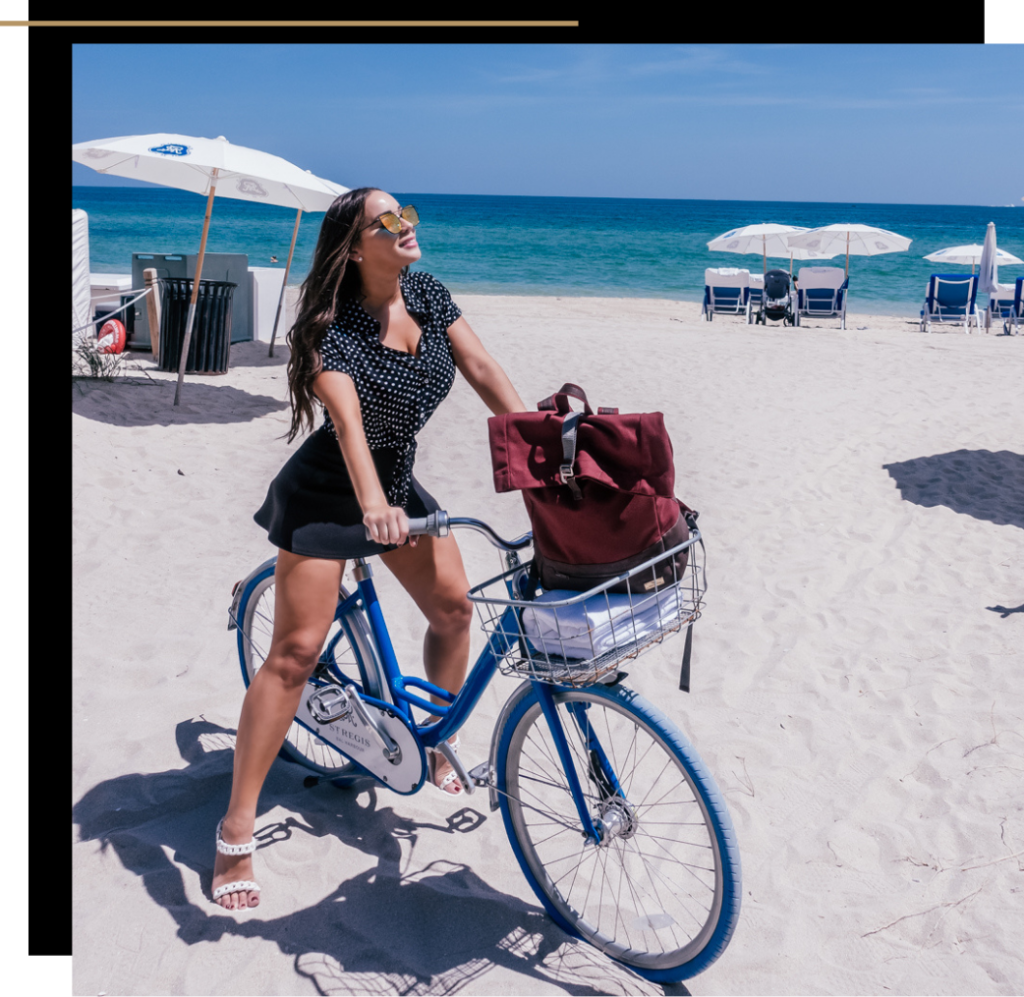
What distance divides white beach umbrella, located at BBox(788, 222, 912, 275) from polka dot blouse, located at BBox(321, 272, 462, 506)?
18.9 m

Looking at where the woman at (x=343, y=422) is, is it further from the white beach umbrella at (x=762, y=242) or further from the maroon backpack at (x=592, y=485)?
the white beach umbrella at (x=762, y=242)

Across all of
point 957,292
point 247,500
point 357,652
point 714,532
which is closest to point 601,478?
point 357,652

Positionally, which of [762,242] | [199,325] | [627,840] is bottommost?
[627,840]

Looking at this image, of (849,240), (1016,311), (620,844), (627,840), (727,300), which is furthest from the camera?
(849,240)

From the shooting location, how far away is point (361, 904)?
2666mm

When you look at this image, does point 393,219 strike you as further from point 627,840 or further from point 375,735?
point 627,840

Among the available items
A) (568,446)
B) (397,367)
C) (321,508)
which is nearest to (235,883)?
(321,508)

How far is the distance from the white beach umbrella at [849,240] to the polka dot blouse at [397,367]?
1893 cm

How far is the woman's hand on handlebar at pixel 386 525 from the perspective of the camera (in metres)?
2.18

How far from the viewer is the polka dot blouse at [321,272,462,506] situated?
2.42 m

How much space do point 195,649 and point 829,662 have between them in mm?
2709

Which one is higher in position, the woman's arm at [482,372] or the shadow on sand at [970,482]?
the woman's arm at [482,372]

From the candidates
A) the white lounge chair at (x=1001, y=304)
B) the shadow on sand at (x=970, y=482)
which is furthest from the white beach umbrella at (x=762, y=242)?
the shadow on sand at (x=970, y=482)

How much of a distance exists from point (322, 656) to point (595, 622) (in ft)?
3.94
